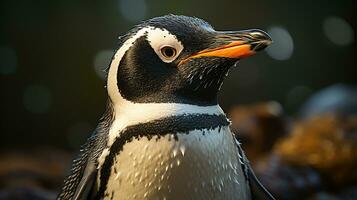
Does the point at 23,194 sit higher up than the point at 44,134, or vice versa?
the point at 23,194

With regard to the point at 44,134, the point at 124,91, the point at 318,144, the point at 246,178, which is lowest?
the point at 44,134

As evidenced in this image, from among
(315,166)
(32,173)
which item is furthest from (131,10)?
(315,166)

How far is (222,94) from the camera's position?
116 inches

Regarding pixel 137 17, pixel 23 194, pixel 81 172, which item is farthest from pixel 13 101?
pixel 81 172

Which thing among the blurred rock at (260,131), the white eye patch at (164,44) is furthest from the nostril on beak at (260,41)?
the blurred rock at (260,131)

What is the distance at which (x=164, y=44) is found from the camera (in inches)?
33.7

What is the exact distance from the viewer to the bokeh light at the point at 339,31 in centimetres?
305

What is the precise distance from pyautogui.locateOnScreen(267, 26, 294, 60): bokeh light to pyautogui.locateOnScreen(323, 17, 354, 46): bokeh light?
260mm

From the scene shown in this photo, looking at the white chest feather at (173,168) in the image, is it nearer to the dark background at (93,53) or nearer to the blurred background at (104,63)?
the blurred background at (104,63)

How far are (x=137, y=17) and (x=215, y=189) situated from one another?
2.07 metres

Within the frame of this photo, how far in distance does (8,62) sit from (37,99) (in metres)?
0.25

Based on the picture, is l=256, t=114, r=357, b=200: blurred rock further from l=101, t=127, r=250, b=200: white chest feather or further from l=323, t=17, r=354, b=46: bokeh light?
l=323, t=17, r=354, b=46: bokeh light

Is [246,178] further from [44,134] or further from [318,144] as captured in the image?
[44,134]

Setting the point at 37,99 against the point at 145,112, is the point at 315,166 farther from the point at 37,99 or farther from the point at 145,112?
the point at 37,99
